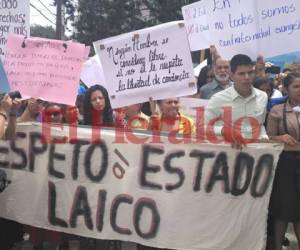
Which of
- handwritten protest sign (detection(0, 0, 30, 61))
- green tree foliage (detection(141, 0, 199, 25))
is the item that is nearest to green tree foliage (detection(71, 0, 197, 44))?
green tree foliage (detection(141, 0, 199, 25))

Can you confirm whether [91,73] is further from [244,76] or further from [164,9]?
[164,9]

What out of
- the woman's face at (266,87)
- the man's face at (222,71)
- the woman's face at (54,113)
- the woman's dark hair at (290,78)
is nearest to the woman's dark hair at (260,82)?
the woman's face at (266,87)

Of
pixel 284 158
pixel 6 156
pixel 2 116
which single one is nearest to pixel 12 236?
pixel 6 156

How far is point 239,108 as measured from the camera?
163 inches

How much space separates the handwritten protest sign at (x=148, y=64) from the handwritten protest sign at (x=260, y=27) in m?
0.49

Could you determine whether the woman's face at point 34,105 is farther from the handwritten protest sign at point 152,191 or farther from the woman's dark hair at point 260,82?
the woman's dark hair at point 260,82

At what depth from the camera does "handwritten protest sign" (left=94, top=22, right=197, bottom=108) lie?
4262 mm

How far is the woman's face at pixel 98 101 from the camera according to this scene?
469 cm

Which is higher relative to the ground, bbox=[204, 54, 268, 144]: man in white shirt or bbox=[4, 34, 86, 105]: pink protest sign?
bbox=[4, 34, 86, 105]: pink protest sign

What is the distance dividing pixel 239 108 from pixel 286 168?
55cm

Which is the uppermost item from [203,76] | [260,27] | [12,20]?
[12,20]

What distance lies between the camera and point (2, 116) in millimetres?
4031

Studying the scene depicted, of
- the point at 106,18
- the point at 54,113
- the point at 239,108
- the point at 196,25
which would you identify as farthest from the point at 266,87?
the point at 106,18

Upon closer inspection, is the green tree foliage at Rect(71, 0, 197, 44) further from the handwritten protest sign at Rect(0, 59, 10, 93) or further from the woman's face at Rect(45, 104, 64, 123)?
the handwritten protest sign at Rect(0, 59, 10, 93)
